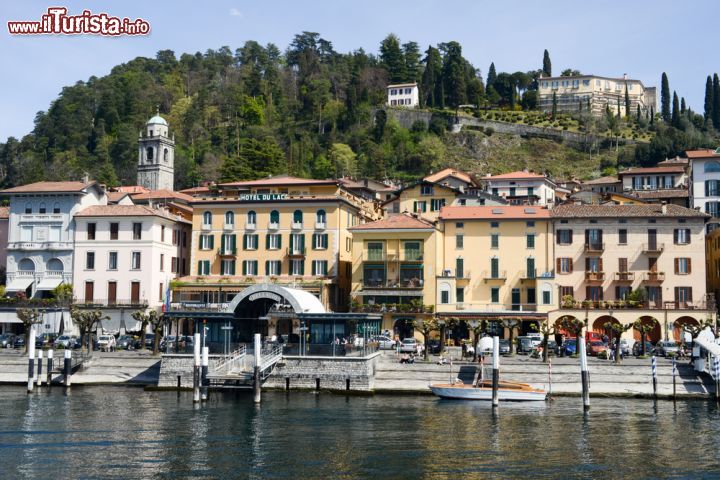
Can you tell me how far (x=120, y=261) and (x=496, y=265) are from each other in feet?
113

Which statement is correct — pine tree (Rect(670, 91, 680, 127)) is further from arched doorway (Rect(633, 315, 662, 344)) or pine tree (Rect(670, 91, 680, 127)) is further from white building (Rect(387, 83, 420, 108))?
arched doorway (Rect(633, 315, 662, 344))

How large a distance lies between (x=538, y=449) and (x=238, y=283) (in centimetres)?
4419

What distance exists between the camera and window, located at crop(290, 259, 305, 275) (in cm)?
7919

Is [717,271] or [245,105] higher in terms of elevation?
[245,105]

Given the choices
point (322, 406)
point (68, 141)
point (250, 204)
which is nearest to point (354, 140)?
point (68, 141)

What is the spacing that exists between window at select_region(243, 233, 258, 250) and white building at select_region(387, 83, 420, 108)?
341 ft

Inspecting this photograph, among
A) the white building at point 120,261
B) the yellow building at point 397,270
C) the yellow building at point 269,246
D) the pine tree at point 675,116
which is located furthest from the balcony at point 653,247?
the pine tree at point 675,116

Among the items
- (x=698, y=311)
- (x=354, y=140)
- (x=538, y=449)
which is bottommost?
(x=538, y=449)

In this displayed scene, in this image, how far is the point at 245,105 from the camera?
173000 mm

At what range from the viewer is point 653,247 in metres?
75.7

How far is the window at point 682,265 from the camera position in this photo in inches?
2945

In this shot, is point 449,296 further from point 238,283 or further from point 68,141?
point 68,141

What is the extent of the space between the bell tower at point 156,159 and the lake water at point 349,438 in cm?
8084

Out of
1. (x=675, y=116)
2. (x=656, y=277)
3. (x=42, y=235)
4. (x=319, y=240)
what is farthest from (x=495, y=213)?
(x=675, y=116)
